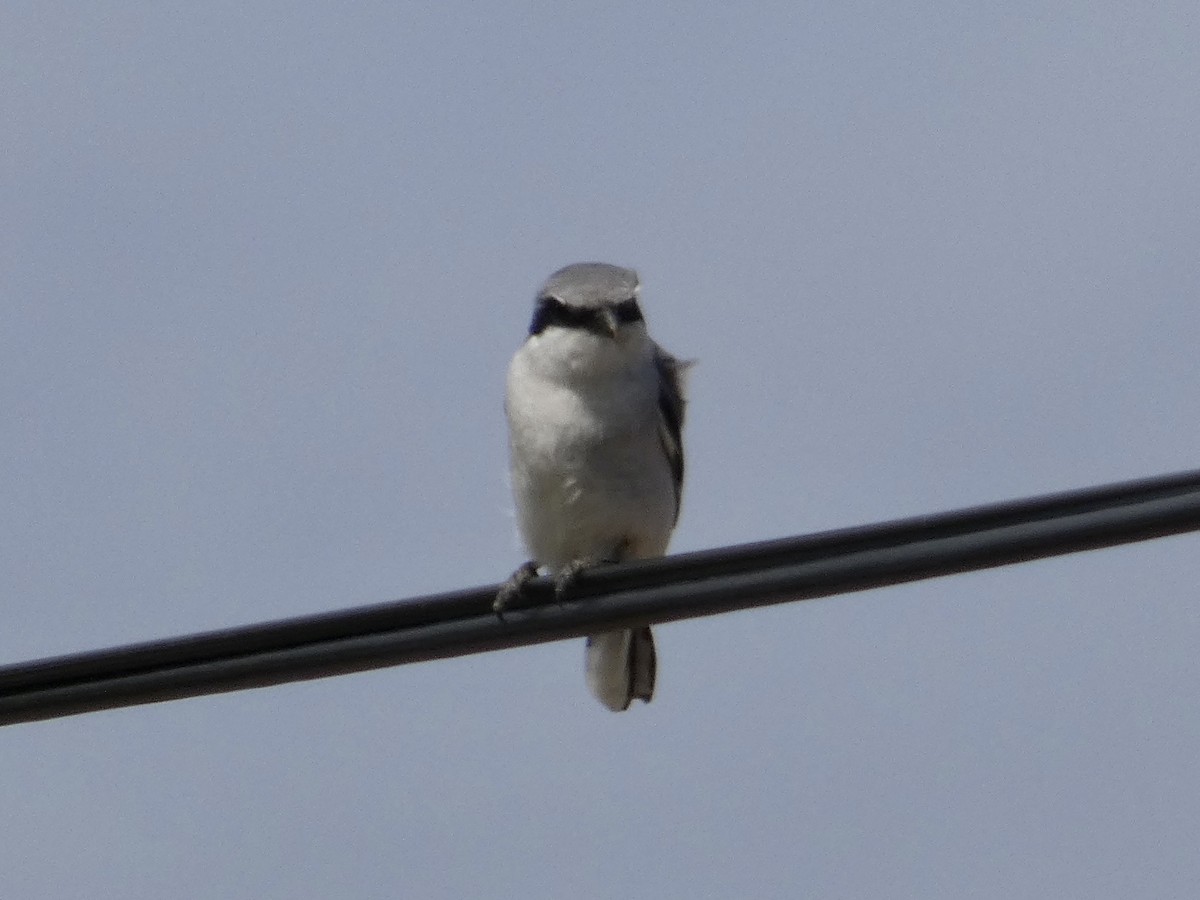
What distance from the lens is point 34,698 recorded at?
5.98 metres

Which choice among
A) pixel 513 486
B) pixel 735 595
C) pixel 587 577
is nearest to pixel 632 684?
pixel 513 486

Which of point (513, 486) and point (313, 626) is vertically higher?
point (513, 486)

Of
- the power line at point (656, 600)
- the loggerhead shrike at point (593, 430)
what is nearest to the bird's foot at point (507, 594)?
the power line at point (656, 600)

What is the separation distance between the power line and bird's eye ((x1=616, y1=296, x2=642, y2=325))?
12.0ft

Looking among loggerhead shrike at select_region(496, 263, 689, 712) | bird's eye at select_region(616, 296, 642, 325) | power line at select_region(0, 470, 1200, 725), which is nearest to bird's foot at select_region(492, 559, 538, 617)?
power line at select_region(0, 470, 1200, 725)

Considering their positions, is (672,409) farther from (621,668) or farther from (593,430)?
(621,668)

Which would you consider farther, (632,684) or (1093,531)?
(632,684)

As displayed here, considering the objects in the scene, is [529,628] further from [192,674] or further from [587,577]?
[192,674]

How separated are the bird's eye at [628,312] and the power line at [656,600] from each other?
12.0 feet

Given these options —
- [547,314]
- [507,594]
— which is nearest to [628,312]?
[547,314]

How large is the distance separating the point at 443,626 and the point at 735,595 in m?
0.84

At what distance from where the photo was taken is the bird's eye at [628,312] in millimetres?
9930

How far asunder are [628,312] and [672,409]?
1.61 feet

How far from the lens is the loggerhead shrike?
9508mm
